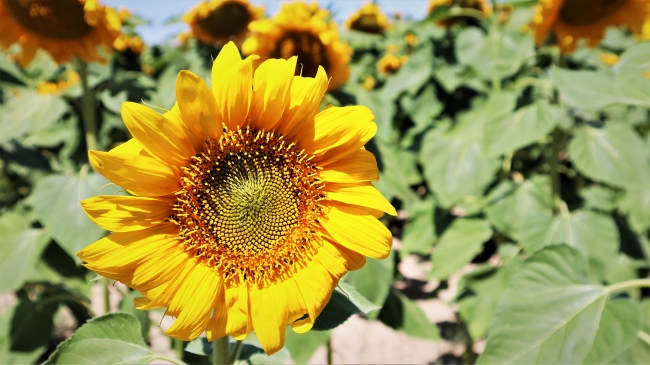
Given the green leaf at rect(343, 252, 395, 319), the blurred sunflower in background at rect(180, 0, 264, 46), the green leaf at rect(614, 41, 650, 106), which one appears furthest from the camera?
the blurred sunflower in background at rect(180, 0, 264, 46)

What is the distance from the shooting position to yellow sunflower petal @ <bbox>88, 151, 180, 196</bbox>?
0.81 m

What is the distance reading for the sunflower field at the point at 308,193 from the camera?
0.88 m

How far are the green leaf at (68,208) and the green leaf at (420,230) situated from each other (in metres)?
1.58

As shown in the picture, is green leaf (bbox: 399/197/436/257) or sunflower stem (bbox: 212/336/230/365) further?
green leaf (bbox: 399/197/436/257)

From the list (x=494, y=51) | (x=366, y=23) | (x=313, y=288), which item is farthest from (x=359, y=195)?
(x=366, y=23)

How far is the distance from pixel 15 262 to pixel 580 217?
7.62 feet

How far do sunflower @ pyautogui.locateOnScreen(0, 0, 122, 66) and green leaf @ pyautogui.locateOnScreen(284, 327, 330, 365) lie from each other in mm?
1313

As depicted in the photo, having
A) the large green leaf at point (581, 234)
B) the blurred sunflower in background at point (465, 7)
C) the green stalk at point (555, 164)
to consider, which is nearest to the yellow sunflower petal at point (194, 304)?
the large green leaf at point (581, 234)

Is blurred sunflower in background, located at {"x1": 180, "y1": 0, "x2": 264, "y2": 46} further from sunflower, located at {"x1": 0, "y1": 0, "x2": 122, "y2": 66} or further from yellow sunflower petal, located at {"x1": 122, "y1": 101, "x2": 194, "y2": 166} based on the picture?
yellow sunflower petal, located at {"x1": 122, "y1": 101, "x2": 194, "y2": 166}

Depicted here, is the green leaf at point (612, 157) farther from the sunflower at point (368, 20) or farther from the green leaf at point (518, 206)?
the sunflower at point (368, 20)

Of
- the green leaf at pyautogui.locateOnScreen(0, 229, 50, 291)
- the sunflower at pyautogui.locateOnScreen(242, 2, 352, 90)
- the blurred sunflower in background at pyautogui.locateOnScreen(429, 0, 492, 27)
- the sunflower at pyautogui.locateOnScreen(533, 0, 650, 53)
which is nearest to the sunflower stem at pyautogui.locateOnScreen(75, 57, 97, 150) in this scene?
the green leaf at pyautogui.locateOnScreen(0, 229, 50, 291)

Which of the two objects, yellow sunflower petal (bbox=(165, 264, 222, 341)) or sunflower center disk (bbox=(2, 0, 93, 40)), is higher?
sunflower center disk (bbox=(2, 0, 93, 40))

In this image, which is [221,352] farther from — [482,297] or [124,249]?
[482,297]

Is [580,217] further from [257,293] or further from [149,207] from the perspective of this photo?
[149,207]
